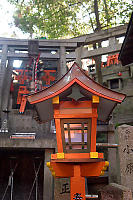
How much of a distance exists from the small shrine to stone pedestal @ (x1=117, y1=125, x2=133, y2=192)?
970mm

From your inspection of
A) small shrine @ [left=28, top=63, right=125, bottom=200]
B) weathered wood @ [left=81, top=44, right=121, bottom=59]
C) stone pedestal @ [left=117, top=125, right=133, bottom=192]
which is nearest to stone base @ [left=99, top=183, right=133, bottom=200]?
small shrine @ [left=28, top=63, right=125, bottom=200]

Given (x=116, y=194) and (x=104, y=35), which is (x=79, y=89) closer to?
(x=116, y=194)

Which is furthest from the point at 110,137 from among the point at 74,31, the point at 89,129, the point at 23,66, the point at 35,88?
the point at 74,31

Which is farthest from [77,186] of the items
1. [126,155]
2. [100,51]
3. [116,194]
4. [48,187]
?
[100,51]

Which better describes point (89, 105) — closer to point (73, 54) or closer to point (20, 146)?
point (20, 146)

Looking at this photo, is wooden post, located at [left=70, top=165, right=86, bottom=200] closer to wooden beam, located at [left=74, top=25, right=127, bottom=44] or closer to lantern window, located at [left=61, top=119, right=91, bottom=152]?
lantern window, located at [left=61, top=119, right=91, bottom=152]

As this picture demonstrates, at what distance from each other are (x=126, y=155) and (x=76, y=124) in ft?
6.24

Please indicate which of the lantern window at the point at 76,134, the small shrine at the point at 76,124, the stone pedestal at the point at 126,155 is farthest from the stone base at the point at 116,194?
the stone pedestal at the point at 126,155

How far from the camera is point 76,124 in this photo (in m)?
5.26

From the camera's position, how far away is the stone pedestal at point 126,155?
5754 mm

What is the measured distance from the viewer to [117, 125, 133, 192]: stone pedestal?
5.75 meters

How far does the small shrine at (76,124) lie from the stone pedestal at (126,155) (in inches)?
38.2

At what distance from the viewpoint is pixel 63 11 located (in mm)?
16828

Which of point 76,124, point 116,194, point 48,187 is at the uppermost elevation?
point 76,124
